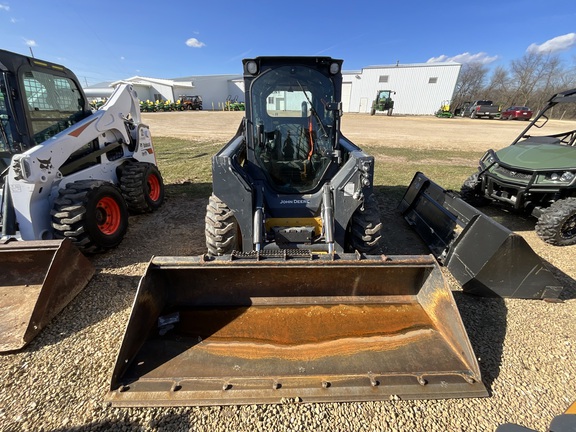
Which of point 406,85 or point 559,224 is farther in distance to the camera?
point 406,85

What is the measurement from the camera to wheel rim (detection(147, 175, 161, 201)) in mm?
5770

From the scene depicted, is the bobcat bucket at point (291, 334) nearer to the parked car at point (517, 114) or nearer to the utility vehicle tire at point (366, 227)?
the utility vehicle tire at point (366, 227)

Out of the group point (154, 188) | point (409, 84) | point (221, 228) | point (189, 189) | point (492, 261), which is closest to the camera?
point (492, 261)

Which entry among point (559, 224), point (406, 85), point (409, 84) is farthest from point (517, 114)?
point (559, 224)

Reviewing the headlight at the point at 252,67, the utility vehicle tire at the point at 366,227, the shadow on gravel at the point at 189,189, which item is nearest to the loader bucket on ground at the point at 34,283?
the headlight at the point at 252,67

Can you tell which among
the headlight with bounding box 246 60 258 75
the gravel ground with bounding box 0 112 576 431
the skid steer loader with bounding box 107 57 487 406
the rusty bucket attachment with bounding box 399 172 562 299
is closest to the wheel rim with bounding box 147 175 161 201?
the gravel ground with bounding box 0 112 576 431

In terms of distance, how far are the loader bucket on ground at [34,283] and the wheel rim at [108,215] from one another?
960mm

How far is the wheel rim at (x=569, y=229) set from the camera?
4325 mm

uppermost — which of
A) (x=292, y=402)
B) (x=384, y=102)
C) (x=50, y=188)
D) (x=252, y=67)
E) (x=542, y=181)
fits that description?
(x=384, y=102)

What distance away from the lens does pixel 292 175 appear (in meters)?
3.71

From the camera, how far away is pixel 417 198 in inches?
198

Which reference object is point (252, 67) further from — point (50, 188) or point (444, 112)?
point (444, 112)

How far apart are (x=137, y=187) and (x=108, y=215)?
3.53 feet

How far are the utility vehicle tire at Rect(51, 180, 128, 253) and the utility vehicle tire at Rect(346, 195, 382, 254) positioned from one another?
132 inches
